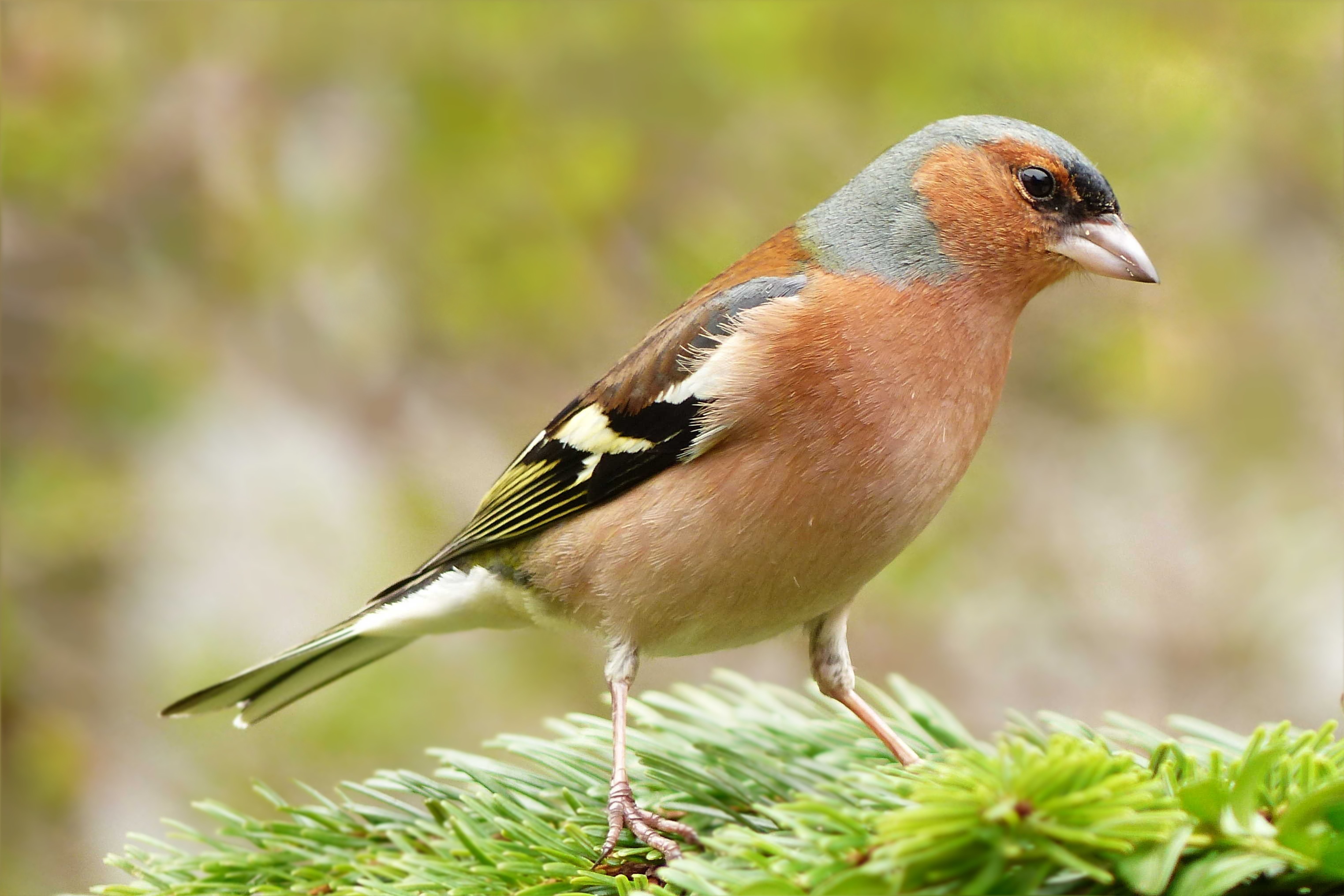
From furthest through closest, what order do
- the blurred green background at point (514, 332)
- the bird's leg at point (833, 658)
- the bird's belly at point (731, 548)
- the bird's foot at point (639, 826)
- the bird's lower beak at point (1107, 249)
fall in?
the blurred green background at point (514, 332), the bird's leg at point (833, 658), the bird's lower beak at point (1107, 249), the bird's belly at point (731, 548), the bird's foot at point (639, 826)

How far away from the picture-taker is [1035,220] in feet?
7.19

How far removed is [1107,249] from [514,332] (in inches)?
73.5

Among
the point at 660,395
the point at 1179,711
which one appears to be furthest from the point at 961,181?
the point at 1179,711

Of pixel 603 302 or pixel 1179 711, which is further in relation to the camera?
pixel 1179 711

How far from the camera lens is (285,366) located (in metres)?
4.08

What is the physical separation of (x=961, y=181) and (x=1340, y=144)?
177cm

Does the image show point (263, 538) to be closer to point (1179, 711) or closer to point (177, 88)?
point (177, 88)

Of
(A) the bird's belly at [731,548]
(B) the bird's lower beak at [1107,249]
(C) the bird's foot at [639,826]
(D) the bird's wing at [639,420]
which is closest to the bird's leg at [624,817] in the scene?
(C) the bird's foot at [639,826]

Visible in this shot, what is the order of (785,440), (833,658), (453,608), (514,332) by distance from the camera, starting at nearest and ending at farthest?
(785,440) < (833,658) < (453,608) < (514,332)

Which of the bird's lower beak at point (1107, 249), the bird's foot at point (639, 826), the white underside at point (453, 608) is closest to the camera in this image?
the bird's foot at point (639, 826)

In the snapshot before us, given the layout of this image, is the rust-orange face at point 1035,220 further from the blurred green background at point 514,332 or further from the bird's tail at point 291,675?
the bird's tail at point 291,675

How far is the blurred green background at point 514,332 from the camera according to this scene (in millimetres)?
3318

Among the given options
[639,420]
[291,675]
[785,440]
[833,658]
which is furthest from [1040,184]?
[291,675]

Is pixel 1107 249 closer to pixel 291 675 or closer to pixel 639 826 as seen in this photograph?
pixel 639 826
